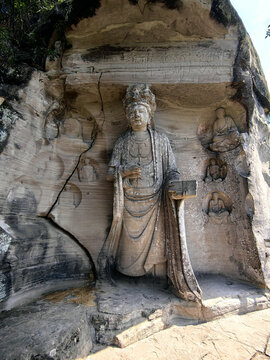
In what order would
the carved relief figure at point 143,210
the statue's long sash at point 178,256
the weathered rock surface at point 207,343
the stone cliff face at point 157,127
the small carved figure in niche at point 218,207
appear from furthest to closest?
the small carved figure in niche at point 218,207 < the stone cliff face at point 157,127 < the carved relief figure at point 143,210 < the statue's long sash at point 178,256 < the weathered rock surface at point 207,343

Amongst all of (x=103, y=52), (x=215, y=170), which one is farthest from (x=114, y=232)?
(x=103, y=52)

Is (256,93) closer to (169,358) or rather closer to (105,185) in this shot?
(105,185)

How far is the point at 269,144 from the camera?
4477mm

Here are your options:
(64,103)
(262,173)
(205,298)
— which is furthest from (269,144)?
(64,103)

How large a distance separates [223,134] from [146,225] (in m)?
2.05

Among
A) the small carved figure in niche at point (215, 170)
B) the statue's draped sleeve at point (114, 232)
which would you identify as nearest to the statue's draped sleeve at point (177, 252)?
the statue's draped sleeve at point (114, 232)

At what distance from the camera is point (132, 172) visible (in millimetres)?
3201

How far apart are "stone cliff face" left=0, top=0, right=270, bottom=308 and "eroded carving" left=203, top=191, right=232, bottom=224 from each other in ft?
0.06

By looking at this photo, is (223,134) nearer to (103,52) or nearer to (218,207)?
(218,207)

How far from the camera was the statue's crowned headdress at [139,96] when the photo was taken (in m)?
3.45

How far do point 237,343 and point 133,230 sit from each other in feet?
5.59

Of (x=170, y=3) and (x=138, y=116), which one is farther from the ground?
(x=170, y=3)

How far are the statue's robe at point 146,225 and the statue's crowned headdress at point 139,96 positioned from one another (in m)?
0.75

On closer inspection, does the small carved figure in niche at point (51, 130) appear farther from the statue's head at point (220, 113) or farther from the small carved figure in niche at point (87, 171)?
the statue's head at point (220, 113)
